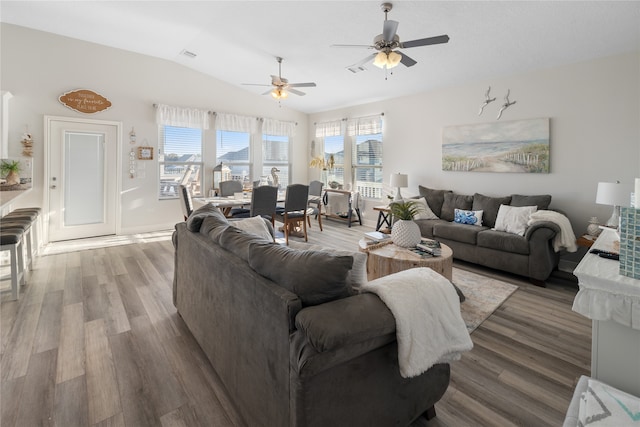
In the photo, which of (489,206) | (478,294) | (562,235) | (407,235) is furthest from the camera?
(489,206)

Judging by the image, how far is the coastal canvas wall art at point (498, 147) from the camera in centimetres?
423

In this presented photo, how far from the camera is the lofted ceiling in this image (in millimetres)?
3176

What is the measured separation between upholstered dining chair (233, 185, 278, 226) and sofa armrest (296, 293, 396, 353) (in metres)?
3.52

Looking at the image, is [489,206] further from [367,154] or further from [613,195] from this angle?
[367,154]

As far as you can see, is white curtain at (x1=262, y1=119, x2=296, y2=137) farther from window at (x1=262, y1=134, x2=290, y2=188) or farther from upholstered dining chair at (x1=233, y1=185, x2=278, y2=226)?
upholstered dining chair at (x1=233, y1=185, x2=278, y2=226)

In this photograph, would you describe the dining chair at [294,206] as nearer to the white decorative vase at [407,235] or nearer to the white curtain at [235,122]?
the white decorative vase at [407,235]

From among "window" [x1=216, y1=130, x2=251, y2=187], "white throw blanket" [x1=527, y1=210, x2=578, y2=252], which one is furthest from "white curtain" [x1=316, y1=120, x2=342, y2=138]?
"white throw blanket" [x1=527, y1=210, x2=578, y2=252]

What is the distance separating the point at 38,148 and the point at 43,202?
821 millimetres

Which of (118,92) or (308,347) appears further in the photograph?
(118,92)

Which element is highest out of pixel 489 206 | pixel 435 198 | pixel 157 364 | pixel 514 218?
pixel 435 198

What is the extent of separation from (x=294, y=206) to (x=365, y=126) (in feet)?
8.63

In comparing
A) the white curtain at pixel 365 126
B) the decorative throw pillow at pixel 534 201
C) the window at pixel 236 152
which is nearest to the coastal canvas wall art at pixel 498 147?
the decorative throw pillow at pixel 534 201

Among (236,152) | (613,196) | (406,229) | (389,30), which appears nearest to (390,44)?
(389,30)

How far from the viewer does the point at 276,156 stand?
24.8 ft
